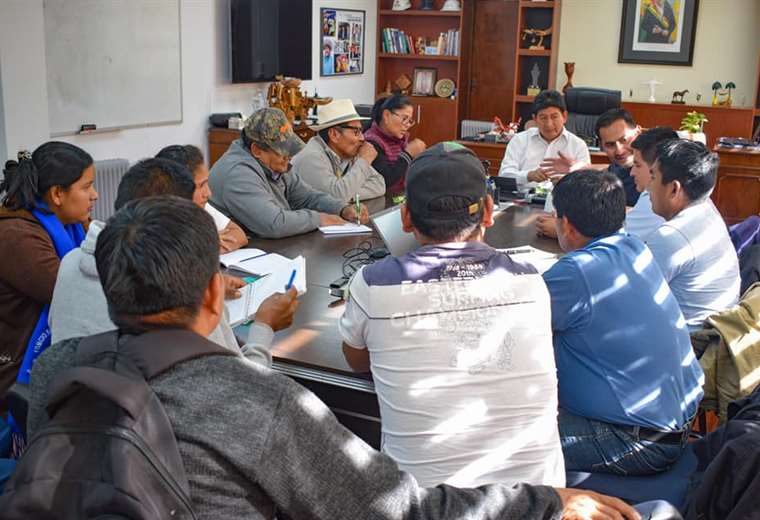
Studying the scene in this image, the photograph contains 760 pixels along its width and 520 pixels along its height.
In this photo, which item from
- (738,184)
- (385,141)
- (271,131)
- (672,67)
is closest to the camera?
(271,131)

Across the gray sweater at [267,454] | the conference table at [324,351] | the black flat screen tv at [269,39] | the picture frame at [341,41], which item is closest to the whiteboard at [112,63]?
the black flat screen tv at [269,39]

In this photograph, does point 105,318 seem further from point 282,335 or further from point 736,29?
point 736,29

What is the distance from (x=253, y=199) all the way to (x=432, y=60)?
5.93 metres

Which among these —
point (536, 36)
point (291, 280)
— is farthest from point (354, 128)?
point (536, 36)

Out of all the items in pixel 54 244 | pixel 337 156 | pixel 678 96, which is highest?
pixel 678 96

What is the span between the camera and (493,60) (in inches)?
344

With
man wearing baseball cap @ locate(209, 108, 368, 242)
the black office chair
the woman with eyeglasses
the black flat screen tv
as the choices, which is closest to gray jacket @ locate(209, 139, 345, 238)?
man wearing baseball cap @ locate(209, 108, 368, 242)

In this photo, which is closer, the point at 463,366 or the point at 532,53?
the point at 463,366

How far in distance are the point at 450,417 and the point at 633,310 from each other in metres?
0.65

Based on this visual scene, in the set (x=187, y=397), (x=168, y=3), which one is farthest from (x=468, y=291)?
(x=168, y=3)

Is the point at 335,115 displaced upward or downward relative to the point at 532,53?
downward

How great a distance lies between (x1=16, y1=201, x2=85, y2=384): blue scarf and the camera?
90.4 inches

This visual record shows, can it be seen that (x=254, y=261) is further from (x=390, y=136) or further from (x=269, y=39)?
(x=269, y=39)

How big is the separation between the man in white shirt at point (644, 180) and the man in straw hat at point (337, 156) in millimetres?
1323
